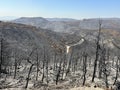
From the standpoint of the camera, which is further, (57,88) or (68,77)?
(68,77)

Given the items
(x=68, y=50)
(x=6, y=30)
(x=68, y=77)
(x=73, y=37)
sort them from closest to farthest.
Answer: (x=68, y=77)
(x=68, y=50)
(x=6, y=30)
(x=73, y=37)

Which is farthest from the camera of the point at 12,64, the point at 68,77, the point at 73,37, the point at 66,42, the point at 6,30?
the point at 73,37

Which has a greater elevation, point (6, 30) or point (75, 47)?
point (6, 30)

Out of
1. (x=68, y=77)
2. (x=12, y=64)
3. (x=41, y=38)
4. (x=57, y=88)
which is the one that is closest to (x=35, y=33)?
(x=41, y=38)

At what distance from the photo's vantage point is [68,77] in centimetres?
6562

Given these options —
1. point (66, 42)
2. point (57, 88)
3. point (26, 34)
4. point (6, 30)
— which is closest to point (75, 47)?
point (66, 42)

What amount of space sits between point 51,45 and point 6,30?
76.6ft

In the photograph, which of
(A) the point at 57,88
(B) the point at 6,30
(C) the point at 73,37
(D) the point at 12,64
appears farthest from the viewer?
(C) the point at 73,37

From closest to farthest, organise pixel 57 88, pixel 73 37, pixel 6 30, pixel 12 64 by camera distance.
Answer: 1. pixel 57 88
2. pixel 12 64
3. pixel 6 30
4. pixel 73 37

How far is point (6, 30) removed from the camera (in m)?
118

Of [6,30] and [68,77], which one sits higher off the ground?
[6,30]

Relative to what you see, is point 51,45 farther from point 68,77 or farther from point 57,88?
point 57,88

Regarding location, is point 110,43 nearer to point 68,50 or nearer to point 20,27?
point 68,50

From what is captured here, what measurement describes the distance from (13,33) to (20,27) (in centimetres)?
1417
